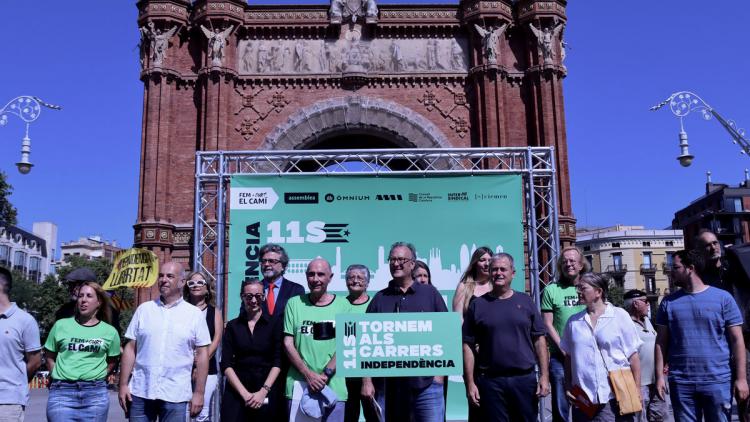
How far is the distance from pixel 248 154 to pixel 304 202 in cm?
138

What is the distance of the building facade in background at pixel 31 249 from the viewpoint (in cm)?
7169

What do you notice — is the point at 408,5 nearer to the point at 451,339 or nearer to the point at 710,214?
the point at 451,339

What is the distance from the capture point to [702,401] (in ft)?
17.1

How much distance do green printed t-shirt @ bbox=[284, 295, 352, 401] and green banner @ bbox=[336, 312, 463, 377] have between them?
0.29m

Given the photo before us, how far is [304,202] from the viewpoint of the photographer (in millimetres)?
10117

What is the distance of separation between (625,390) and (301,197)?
6.10m

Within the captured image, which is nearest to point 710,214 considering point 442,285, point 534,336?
point 442,285

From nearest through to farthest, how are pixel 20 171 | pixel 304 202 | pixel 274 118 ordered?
pixel 304 202 < pixel 20 171 < pixel 274 118

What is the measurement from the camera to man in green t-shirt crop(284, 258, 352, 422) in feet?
18.5

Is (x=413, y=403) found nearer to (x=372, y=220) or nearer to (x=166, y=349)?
(x=166, y=349)

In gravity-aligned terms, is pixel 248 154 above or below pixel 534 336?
above

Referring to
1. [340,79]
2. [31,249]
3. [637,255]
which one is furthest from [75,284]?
[31,249]

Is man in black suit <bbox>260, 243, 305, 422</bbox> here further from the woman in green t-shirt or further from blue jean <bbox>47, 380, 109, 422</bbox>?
blue jean <bbox>47, 380, 109, 422</bbox>

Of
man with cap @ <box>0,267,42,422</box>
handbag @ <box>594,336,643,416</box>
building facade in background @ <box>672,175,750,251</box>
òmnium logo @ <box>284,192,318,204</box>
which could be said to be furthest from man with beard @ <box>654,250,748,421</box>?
building facade in background @ <box>672,175,750,251</box>
